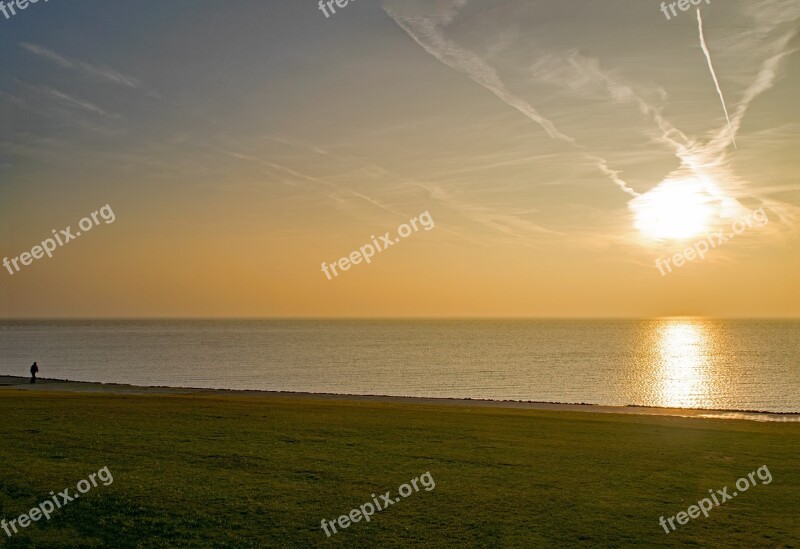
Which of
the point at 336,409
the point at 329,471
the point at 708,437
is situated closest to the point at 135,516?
the point at 329,471

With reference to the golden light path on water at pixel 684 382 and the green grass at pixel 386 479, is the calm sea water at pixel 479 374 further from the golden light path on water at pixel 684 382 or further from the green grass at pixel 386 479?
the green grass at pixel 386 479

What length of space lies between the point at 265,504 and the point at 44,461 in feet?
28.9

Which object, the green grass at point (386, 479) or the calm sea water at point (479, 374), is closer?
the green grass at point (386, 479)

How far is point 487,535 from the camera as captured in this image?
49.8 feet

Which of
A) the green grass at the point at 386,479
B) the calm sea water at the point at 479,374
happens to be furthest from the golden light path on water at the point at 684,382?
the green grass at the point at 386,479

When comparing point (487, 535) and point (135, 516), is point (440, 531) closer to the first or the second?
point (487, 535)

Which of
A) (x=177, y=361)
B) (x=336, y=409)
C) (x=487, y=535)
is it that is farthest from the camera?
(x=177, y=361)

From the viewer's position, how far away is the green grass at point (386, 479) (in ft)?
50.0

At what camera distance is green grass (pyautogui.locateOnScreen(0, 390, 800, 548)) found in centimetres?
1524

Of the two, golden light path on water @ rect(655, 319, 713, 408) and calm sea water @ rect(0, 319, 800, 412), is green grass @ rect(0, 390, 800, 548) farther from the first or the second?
calm sea water @ rect(0, 319, 800, 412)

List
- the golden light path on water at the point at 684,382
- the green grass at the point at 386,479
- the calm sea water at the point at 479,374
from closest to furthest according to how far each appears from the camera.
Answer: the green grass at the point at 386,479
the golden light path on water at the point at 684,382
the calm sea water at the point at 479,374

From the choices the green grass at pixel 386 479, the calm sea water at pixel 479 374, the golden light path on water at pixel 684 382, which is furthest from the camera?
the calm sea water at pixel 479 374

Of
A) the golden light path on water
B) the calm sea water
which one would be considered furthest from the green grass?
the calm sea water

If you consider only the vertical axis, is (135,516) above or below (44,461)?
below
